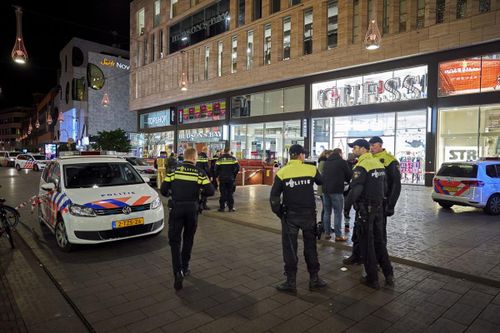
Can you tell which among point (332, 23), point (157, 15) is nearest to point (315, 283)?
point (332, 23)

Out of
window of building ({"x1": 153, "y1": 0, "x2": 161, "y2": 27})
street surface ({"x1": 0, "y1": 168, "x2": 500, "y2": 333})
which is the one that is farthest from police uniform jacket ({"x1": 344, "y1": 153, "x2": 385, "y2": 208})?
window of building ({"x1": 153, "y1": 0, "x2": 161, "y2": 27})

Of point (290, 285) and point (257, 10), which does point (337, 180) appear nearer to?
point (290, 285)

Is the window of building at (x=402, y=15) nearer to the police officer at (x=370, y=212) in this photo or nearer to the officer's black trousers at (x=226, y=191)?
the officer's black trousers at (x=226, y=191)

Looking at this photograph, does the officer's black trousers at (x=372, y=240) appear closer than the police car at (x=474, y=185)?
Yes

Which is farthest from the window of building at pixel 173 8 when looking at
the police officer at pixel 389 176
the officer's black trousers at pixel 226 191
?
the police officer at pixel 389 176

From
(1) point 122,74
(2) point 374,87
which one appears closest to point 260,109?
(2) point 374,87

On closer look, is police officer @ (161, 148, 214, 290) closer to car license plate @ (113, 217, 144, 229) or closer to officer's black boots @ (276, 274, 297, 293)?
officer's black boots @ (276, 274, 297, 293)

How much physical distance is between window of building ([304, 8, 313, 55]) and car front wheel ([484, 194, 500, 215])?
15.3 metres

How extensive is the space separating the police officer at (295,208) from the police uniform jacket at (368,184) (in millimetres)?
612

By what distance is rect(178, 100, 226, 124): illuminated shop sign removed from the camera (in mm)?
29994

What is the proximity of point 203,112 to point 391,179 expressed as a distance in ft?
92.0

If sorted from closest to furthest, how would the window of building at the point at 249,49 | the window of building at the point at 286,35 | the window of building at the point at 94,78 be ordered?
the window of building at the point at 286,35, the window of building at the point at 249,49, the window of building at the point at 94,78

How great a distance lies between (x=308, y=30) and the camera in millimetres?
22641

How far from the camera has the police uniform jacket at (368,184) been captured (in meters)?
4.64
